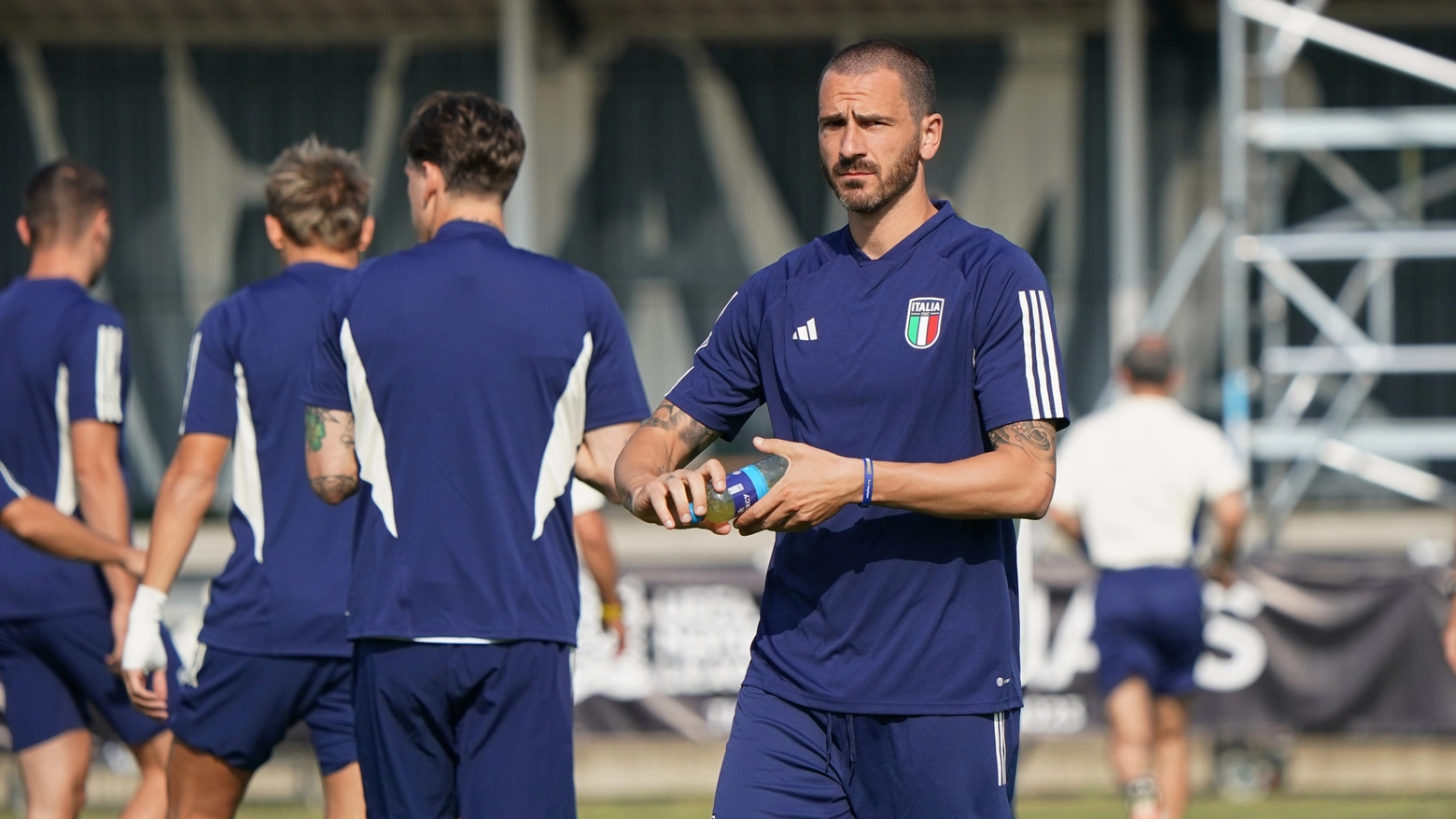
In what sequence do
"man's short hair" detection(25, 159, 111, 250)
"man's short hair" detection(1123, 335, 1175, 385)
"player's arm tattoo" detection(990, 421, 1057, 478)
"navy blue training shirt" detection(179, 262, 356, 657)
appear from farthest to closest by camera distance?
1. "man's short hair" detection(1123, 335, 1175, 385)
2. "man's short hair" detection(25, 159, 111, 250)
3. "navy blue training shirt" detection(179, 262, 356, 657)
4. "player's arm tattoo" detection(990, 421, 1057, 478)

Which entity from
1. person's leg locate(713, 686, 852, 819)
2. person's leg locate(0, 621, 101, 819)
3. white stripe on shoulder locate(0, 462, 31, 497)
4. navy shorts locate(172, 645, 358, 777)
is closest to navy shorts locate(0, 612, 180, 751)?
person's leg locate(0, 621, 101, 819)

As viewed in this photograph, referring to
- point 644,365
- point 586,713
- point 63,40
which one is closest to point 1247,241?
point 586,713

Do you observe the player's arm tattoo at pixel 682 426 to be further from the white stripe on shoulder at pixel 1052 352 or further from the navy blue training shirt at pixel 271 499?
the navy blue training shirt at pixel 271 499

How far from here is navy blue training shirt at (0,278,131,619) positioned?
218 inches

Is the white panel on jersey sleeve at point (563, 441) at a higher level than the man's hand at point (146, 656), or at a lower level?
higher

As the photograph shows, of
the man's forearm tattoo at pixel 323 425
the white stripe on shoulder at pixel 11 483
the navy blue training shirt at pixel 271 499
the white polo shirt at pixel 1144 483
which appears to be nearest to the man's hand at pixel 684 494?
the man's forearm tattoo at pixel 323 425

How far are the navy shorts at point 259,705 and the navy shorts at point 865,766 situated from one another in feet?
5.14

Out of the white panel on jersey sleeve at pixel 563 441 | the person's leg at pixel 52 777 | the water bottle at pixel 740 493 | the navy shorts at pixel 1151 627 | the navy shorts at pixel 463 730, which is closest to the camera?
the water bottle at pixel 740 493

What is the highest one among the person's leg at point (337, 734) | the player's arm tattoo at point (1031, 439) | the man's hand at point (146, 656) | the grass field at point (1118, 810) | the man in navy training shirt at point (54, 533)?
the player's arm tattoo at point (1031, 439)

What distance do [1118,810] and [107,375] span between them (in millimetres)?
6173

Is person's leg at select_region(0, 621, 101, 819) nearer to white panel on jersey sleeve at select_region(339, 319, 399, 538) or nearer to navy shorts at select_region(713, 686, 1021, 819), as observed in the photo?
white panel on jersey sleeve at select_region(339, 319, 399, 538)

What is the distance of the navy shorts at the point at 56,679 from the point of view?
553 centimetres

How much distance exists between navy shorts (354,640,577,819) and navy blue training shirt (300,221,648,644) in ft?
0.19

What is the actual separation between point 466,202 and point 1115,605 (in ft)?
14.0
